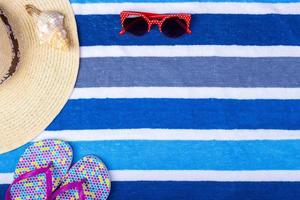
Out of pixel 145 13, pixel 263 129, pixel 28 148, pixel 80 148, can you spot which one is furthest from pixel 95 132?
pixel 263 129

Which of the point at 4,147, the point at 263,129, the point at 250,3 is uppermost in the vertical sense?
the point at 250,3

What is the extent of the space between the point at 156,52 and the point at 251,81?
269mm

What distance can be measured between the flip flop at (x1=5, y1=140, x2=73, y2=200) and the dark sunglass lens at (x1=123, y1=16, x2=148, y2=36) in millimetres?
356

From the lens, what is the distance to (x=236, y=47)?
1163mm

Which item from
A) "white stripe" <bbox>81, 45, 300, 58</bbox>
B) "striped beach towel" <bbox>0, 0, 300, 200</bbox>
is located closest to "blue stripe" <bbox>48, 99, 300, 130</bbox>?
"striped beach towel" <bbox>0, 0, 300, 200</bbox>

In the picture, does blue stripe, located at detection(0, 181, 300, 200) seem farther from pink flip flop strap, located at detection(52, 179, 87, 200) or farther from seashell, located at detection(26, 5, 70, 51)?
seashell, located at detection(26, 5, 70, 51)

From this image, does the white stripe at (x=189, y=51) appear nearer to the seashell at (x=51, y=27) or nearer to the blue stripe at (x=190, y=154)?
the seashell at (x=51, y=27)

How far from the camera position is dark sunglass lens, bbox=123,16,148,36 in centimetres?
114

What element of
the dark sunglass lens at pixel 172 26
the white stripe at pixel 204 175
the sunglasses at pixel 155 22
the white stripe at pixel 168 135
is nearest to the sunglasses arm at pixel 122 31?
the sunglasses at pixel 155 22

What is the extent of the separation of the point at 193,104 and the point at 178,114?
49mm

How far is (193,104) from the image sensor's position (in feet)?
3.85

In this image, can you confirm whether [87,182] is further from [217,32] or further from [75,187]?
[217,32]

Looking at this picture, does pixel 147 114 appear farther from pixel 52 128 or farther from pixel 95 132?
pixel 52 128

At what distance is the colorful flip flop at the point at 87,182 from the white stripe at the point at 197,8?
409 millimetres
